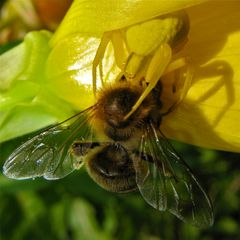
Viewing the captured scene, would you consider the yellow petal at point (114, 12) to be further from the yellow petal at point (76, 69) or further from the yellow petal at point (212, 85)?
the yellow petal at point (212, 85)

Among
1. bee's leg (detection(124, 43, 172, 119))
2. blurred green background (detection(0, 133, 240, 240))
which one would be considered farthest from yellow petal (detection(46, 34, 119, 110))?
blurred green background (detection(0, 133, 240, 240))

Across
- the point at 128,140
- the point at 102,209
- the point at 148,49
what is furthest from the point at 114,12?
the point at 102,209

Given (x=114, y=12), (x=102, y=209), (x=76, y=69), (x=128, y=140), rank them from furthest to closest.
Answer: (x=102, y=209) → (x=76, y=69) → (x=128, y=140) → (x=114, y=12)

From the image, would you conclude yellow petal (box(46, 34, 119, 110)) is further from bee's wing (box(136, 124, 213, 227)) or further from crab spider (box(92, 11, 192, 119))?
bee's wing (box(136, 124, 213, 227))

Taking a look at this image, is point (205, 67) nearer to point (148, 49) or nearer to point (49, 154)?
point (148, 49)

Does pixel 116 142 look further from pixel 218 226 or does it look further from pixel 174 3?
pixel 218 226

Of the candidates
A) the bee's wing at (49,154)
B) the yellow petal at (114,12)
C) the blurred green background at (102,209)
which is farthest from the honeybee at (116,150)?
the blurred green background at (102,209)
